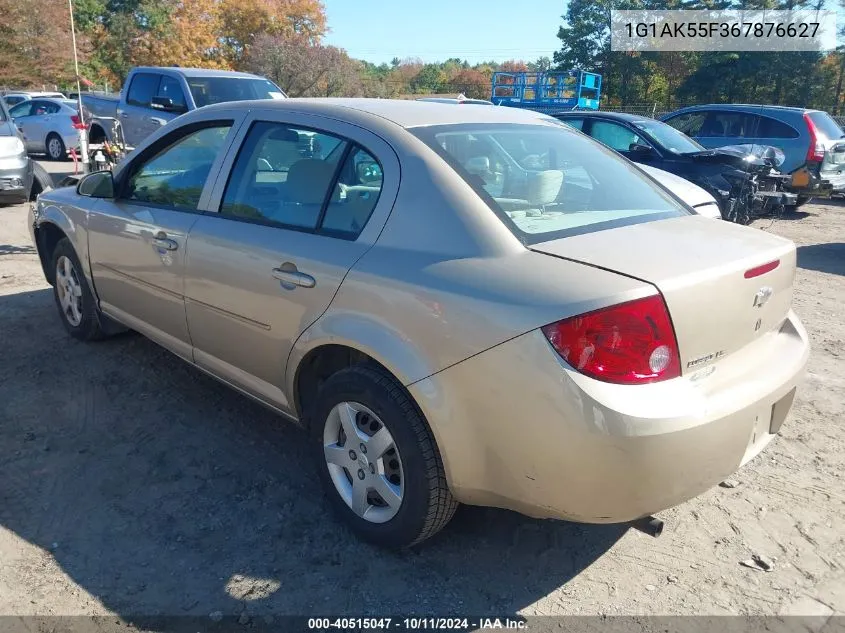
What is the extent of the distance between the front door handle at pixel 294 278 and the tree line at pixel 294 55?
100ft

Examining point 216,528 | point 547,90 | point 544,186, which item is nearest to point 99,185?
point 216,528

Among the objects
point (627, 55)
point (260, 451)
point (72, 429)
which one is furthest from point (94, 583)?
point (627, 55)

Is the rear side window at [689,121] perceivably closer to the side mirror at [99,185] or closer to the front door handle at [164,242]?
the side mirror at [99,185]

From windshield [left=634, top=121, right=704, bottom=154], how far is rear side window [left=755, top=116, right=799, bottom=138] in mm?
3229

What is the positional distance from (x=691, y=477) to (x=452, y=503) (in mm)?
858

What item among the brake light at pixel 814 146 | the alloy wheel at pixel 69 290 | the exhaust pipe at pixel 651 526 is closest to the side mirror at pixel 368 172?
the exhaust pipe at pixel 651 526

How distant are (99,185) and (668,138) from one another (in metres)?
7.82

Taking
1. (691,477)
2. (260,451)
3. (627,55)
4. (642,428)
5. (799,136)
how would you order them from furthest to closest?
(627,55), (799,136), (260,451), (691,477), (642,428)

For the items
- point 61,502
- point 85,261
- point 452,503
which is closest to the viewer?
point 452,503

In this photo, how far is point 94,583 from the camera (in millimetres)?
2549

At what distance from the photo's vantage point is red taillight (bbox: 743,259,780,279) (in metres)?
2.40

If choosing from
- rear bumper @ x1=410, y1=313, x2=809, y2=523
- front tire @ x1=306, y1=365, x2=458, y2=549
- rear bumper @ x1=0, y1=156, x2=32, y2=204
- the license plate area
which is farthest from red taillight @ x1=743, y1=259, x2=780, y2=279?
rear bumper @ x1=0, y1=156, x2=32, y2=204

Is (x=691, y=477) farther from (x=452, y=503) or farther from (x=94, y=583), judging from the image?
(x=94, y=583)

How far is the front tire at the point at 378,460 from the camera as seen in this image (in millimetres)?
2447
